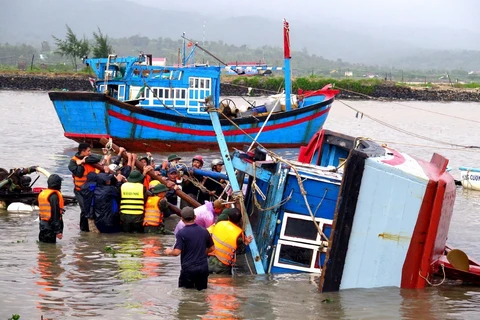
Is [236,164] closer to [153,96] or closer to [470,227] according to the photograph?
[470,227]

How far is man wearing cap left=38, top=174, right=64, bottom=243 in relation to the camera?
12.5 meters

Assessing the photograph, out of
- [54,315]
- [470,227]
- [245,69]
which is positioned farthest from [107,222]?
[245,69]

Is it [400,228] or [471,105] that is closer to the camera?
[400,228]

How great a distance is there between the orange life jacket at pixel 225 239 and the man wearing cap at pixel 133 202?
2953mm

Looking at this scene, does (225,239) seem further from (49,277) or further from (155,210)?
(155,210)

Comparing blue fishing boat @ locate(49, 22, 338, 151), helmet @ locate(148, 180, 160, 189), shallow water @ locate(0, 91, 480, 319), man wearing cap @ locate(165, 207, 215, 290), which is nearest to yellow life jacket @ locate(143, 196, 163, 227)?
shallow water @ locate(0, 91, 480, 319)

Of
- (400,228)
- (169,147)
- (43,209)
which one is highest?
(400,228)

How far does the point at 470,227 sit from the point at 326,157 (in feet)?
15.3

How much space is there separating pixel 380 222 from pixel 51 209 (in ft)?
15.7

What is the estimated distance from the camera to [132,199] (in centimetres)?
1399

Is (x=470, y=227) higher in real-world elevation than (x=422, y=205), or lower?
lower

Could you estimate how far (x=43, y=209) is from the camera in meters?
12.6

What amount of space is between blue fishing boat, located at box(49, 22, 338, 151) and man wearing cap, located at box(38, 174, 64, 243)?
58.1 ft

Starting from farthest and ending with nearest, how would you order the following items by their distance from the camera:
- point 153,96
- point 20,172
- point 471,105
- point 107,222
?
point 471,105, point 153,96, point 20,172, point 107,222
